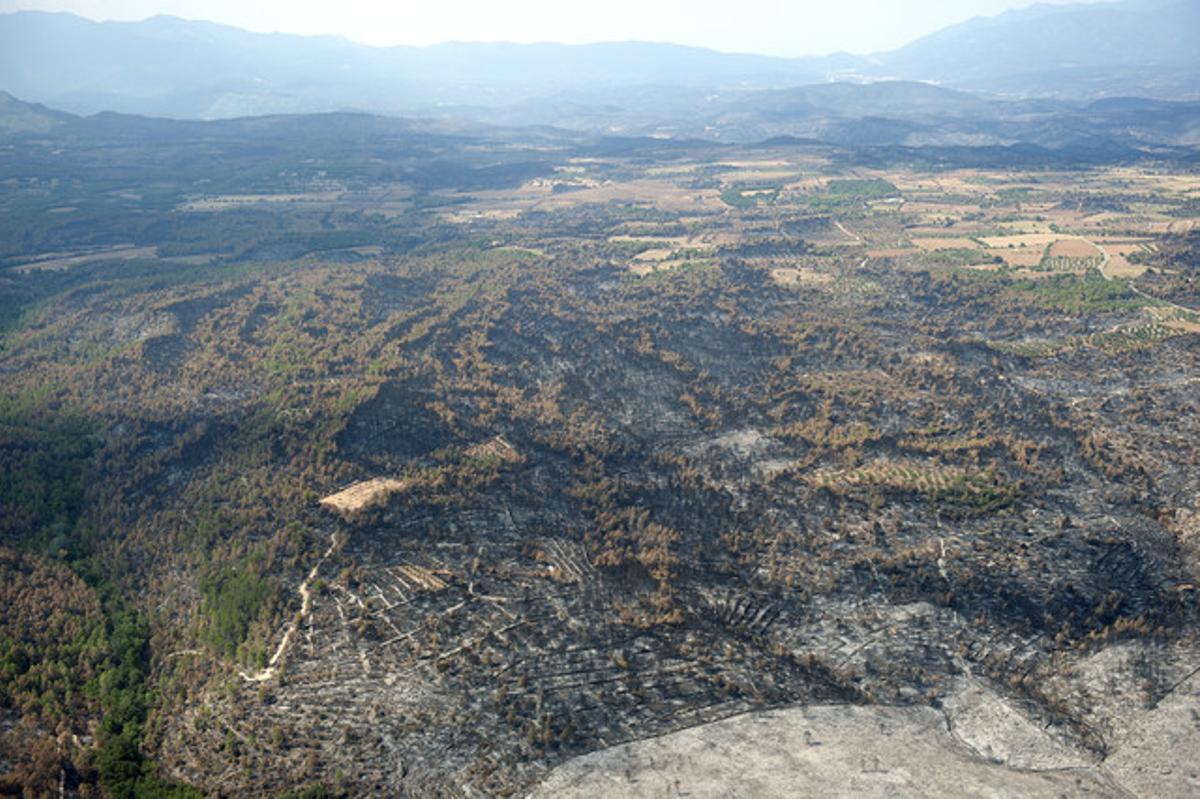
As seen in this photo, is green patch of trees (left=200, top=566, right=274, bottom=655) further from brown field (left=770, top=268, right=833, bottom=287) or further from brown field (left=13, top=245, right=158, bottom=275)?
brown field (left=13, top=245, right=158, bottom=275)

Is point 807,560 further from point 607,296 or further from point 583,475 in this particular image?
point 607,296

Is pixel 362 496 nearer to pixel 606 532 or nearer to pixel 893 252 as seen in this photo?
pixel 606 532

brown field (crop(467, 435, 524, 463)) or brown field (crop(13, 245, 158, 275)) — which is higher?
brown field (crop(13, 245, 158, 275))

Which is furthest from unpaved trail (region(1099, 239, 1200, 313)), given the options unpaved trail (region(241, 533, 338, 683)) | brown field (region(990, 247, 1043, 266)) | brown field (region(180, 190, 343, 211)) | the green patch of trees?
brown field (region(180, 190, 343, 211))

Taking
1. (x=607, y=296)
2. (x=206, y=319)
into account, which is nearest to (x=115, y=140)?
(x=206, y=319)

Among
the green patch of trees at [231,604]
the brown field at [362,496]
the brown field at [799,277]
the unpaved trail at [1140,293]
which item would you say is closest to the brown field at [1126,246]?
the unpaved trail at [1140,293]

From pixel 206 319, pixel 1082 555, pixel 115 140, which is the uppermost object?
pixel 115 140

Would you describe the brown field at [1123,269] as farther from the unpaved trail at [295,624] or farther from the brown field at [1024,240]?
the unpaved trail at [295,624]
